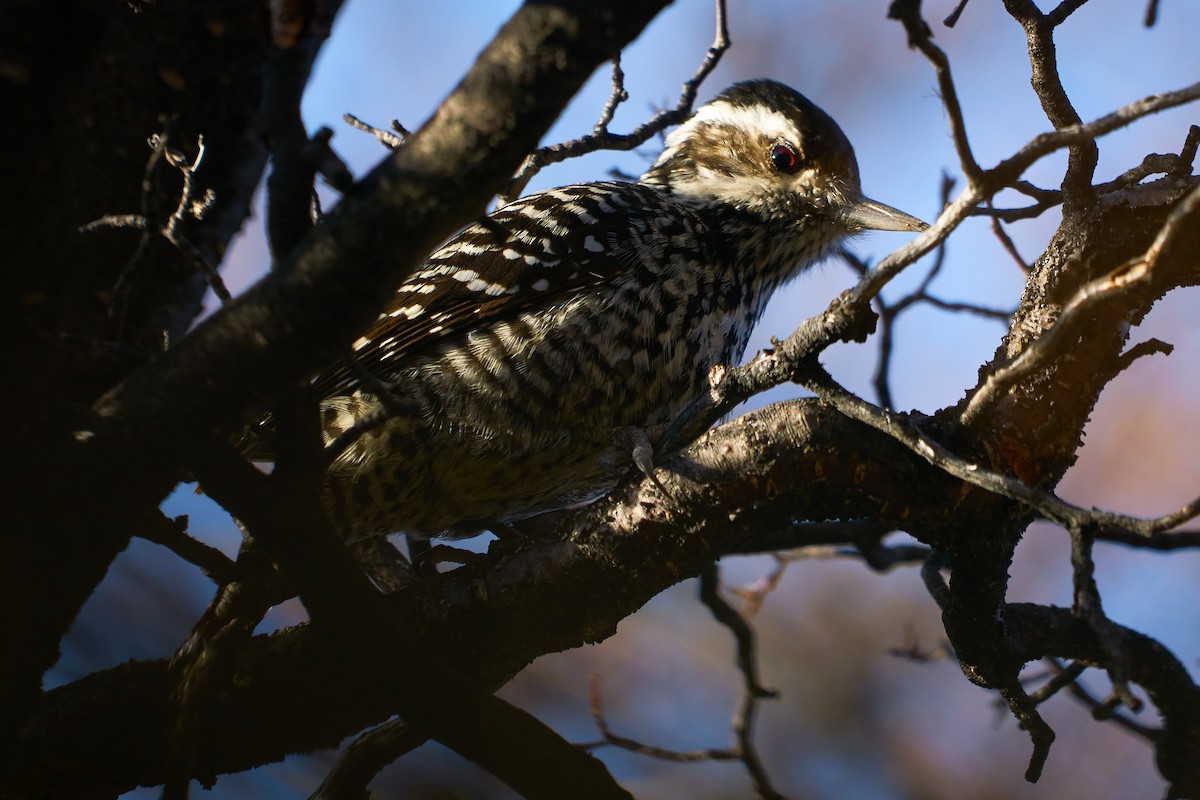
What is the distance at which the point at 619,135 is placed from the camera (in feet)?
9.57

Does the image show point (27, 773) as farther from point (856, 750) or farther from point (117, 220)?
point (856, 750)

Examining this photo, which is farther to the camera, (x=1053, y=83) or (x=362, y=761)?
(x=362, y=761)

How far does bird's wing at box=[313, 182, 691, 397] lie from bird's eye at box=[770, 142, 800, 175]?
0.64 metres

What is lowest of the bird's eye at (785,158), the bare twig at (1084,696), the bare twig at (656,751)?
the bare twig at (656,751)

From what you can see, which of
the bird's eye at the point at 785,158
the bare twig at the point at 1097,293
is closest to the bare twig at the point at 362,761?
the bare twig at the point at 1097,293

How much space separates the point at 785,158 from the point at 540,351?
1309 millimetres

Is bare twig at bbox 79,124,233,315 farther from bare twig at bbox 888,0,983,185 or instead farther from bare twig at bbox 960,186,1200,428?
bare twig at bbox 960,186,1200,428

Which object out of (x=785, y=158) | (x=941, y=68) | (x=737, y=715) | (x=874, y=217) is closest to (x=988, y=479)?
(x=941, y=68)

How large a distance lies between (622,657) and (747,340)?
2.12 metres

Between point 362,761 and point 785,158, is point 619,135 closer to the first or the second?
point 785,158

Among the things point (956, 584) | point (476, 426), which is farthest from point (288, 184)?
point (956, 584)

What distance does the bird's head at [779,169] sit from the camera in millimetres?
3395

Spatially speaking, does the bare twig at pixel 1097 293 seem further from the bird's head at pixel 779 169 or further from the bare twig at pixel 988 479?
the bird's head at pixel 779 169

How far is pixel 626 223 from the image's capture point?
119 inches
